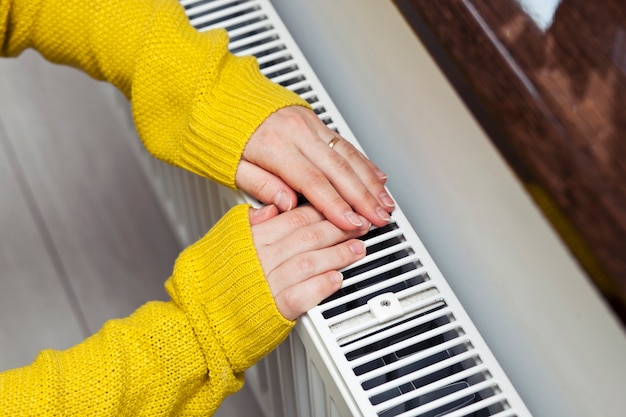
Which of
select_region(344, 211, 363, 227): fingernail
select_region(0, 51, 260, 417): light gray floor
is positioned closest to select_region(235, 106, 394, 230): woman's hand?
select_region(344, 211, 363, 227): fingernail

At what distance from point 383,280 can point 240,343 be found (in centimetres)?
12

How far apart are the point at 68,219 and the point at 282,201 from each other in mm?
704

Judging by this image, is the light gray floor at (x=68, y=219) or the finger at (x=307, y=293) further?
the light gray floor at (x=68, y=219)

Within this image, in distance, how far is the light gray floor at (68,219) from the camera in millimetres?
1277

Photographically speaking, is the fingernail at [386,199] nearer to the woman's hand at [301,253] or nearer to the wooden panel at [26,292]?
the woman's hand at [301,253]

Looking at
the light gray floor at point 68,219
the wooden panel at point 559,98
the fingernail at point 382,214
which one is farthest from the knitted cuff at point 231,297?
the light gray floor at point 68,219

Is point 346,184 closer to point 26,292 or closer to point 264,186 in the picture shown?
point 264,186

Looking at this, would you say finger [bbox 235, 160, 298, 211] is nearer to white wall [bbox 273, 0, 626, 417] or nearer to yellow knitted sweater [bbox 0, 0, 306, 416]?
yellow knitted sweater [bbox 0, 0, 306, 416]

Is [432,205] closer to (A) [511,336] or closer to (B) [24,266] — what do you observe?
(A) [511,336]

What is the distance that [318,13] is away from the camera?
890mm

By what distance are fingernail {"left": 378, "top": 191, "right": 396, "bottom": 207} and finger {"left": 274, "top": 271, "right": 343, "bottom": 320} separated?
80mm

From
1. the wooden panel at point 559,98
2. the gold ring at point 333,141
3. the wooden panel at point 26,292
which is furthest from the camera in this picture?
the wooden panel at point 26,292

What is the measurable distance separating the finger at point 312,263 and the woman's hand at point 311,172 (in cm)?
2

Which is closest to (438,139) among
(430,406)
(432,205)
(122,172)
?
(432,205)
